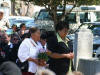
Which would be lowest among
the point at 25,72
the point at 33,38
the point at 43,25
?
the point at 43,25

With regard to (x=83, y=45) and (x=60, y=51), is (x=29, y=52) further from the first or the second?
(x=83, y=45)

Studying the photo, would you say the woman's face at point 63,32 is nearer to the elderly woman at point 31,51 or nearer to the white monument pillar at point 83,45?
the elderly woman at point 31,51

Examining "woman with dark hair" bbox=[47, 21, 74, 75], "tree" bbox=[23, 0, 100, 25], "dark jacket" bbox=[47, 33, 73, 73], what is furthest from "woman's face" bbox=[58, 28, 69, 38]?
"tree" bbox=[23, 0, 100, 25]

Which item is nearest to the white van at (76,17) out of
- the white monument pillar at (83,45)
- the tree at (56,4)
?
the tree at (56,4)

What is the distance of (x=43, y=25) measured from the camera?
21547 mm

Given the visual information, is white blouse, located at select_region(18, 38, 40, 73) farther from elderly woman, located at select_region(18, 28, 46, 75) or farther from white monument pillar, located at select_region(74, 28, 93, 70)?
white monument pillar, located at select_region(74, 28, 93, 70)

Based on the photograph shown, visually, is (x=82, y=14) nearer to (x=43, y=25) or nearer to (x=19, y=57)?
(x=43, y=25)

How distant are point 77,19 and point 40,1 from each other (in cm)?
250

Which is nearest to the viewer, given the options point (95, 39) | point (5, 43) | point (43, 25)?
point (5, 43)

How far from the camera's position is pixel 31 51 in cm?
677

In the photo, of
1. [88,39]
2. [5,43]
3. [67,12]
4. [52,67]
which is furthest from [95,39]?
[67,12]

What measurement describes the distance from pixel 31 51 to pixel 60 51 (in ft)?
1.65

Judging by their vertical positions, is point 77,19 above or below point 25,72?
below

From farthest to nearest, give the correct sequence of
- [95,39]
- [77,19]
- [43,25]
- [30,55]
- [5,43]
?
[77,19] < [43,25] < [95,39] < [5,43] < [30,55]
